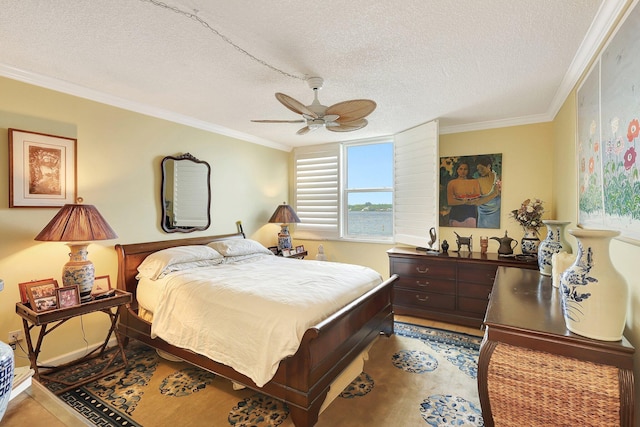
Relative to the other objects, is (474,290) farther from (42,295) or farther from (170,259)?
(42,295)

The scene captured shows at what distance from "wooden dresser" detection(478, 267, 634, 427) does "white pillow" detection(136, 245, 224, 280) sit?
266 centimetres

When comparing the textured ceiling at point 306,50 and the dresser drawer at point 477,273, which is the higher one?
the textured ceiling at point 306,50

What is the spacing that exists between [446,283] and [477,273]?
1.17 feet

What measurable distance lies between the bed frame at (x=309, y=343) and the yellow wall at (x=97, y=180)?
0.19 meters

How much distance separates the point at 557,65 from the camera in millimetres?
2295

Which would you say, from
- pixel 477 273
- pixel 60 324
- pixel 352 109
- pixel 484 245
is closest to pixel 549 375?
pixel 352 109

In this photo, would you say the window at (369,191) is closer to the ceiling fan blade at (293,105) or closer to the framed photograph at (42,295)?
the ceiling fan blade at (293,105)

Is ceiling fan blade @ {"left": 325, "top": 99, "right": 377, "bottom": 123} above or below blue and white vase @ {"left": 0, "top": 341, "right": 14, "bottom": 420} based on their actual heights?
above

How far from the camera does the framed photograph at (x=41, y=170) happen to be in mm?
2363

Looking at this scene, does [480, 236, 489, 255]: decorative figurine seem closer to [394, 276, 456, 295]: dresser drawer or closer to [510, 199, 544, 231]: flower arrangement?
[510, 199, 544, 231]: flower arrangement

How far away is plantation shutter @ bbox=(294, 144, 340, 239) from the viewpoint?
4.93 m

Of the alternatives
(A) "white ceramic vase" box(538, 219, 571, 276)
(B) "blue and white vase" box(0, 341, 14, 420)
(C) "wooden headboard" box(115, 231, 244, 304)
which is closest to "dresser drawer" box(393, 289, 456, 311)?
(A) "white ceramic vase" box(538, 219, 571, 276)

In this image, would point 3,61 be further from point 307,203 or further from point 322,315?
point 307,203

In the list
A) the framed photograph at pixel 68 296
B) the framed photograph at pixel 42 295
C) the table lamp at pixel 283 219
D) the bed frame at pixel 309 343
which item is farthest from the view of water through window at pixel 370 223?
the framed photograph at pixel 42 295
